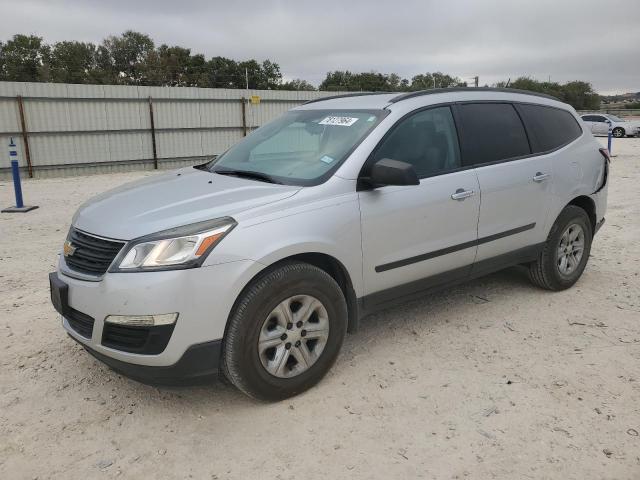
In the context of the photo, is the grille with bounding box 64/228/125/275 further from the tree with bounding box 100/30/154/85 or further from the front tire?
the tree with bounding box 100/30/154/85

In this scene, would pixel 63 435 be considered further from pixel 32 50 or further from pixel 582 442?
pixel 32 50

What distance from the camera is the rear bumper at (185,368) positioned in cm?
265

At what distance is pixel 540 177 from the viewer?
4.27 m

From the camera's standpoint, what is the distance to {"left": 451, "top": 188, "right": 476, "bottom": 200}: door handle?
3658mm

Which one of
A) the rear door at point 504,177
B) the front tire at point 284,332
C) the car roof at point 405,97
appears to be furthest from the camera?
the rear door at point 504,177

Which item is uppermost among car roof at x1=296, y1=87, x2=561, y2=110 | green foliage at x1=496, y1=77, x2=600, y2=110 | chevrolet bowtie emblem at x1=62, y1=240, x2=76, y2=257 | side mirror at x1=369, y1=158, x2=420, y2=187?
green foliage at x1=496, y1=77, x2=600, y2=110

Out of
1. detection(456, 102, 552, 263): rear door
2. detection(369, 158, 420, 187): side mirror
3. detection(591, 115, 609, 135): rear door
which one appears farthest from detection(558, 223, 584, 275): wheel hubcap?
detection(591, 115, 609, 135): rear door

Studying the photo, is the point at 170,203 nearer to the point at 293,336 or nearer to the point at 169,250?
the point at 169,250

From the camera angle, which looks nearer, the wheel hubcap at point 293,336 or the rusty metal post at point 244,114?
the wheel hubcap at point 293,336

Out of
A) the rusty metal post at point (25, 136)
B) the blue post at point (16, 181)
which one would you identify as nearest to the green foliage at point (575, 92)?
the rusty metal post at point (25, 136)

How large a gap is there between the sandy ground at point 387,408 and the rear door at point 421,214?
0.53m

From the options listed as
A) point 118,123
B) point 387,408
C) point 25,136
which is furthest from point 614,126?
point 387,408

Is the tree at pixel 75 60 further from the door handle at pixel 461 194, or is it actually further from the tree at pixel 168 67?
the door handle at pixel 461 194

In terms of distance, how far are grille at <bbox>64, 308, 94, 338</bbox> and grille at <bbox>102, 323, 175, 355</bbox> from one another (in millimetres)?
135
